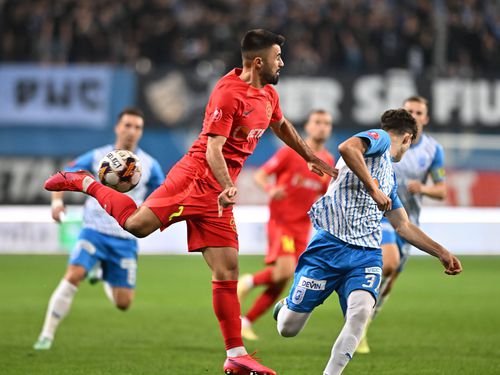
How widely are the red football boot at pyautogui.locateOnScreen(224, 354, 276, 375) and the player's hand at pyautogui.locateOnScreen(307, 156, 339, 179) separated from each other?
1402mm

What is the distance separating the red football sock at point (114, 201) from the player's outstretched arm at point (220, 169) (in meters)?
0.73

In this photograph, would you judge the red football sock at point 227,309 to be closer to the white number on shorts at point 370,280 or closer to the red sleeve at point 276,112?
the white number on shorts at point 370,280

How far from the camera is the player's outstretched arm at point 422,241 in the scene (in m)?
6.75

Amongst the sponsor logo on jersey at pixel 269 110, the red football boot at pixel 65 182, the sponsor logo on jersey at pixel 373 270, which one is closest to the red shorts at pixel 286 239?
the red football boot at pixel 65 182

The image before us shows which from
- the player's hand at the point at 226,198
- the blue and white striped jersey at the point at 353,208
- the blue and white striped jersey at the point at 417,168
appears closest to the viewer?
the player's hand at the point at 226,198

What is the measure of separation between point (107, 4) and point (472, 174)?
26.8 ft

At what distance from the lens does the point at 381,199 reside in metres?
6.56

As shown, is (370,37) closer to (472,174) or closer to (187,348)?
(472,174)

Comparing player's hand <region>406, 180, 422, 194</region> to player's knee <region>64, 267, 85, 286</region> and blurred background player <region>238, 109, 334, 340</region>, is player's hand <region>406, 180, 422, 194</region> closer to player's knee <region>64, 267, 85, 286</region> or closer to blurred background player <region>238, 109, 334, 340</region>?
blurred background player <region>238, 109, 334, 340</region>

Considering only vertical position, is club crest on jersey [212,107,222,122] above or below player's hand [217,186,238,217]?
above

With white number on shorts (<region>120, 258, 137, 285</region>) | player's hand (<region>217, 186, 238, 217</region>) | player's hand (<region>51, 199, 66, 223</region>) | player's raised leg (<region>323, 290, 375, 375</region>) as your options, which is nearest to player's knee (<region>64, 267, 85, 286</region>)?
white number on shorts (<region>120, 258, 137, 285</region>)

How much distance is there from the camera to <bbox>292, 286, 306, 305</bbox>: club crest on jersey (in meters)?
7.13

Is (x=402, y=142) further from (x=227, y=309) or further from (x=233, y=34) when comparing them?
(x=233, y=34)

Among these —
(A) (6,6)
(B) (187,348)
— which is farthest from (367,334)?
(A) (6,6)
